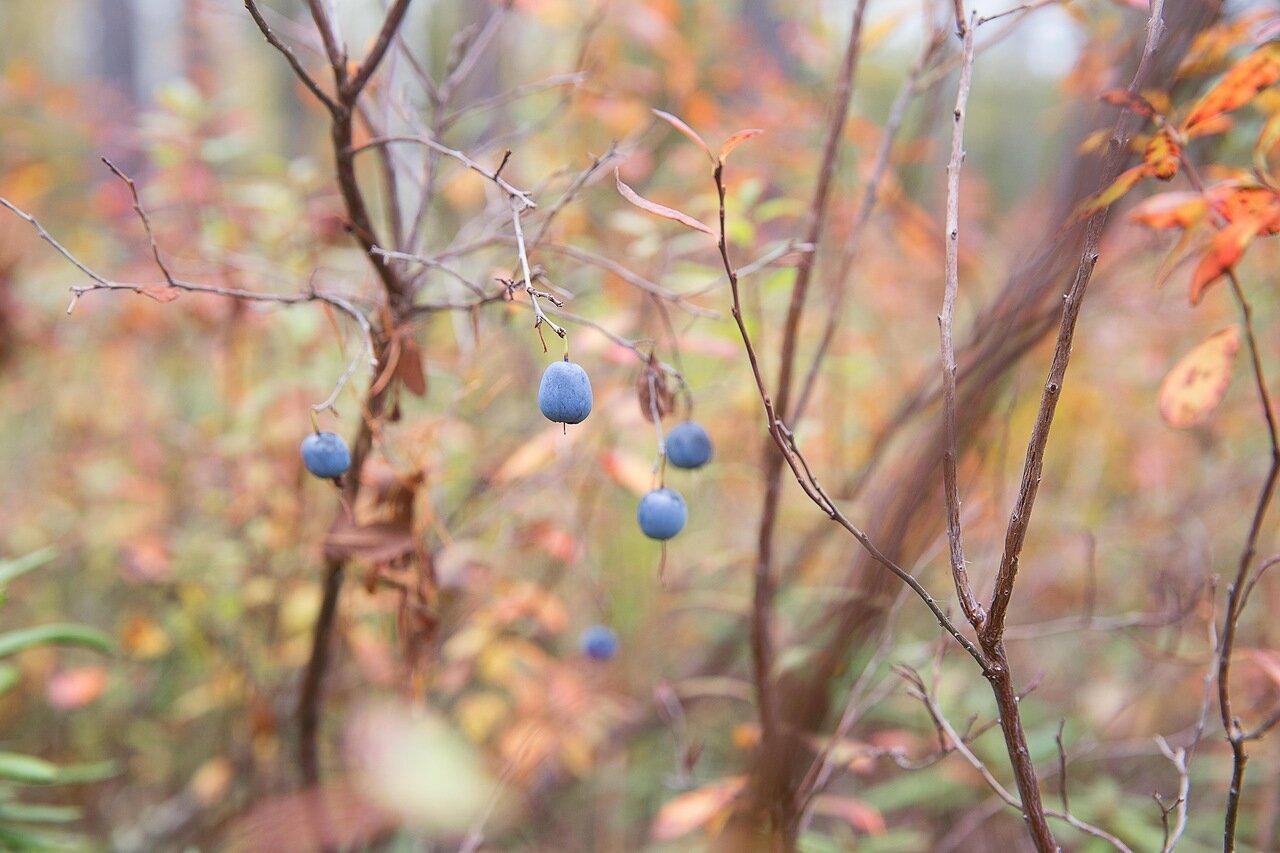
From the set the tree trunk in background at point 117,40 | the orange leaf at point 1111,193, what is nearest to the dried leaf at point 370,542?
the orange leaf at point 1111,193

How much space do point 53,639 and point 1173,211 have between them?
4.65ft

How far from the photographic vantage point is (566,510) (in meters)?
1.47

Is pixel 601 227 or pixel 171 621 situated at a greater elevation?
pixel 601 227

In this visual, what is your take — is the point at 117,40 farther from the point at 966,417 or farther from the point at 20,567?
the point at 966,417

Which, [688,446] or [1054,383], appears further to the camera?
[688,446]

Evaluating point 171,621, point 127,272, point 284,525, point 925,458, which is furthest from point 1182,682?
point 127,272

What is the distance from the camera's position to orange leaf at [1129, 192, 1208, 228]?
2.66 feet

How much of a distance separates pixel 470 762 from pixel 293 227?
1164 mm

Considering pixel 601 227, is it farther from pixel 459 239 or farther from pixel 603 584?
pixel 459 239

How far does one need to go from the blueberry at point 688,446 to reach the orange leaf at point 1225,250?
19.6 inches

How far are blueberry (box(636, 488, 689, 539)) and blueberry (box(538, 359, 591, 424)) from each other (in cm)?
19

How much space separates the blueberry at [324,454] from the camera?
0.88m

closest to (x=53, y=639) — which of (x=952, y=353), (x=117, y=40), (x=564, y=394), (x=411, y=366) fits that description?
(x=411, y=366)

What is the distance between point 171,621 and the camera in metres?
2.16
